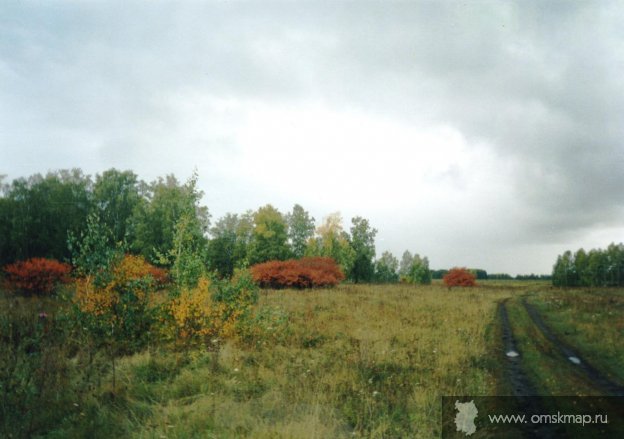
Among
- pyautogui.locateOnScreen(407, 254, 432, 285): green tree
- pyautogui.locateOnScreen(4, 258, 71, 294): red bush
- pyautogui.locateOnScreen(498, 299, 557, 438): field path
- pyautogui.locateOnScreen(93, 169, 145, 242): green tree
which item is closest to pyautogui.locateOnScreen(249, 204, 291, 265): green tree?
pyautogui.locateOnScreen(93, 169, 145, 242): green tree

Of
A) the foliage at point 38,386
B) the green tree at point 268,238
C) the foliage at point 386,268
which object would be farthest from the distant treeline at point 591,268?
the foliage at point 38,386

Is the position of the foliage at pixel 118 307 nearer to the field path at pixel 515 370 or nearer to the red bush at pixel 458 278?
the field path at pixel 515 370

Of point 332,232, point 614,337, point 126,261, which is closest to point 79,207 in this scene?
point 332,232

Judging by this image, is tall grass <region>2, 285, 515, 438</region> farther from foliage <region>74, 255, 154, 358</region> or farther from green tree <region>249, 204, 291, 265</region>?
green tree <region>249, 204, 291, 265</region>

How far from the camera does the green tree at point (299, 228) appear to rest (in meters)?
56.3

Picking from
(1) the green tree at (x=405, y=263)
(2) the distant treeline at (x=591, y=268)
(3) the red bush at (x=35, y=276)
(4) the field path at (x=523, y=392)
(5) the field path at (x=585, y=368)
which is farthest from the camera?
(1) the green tree at (x=405, y=263)

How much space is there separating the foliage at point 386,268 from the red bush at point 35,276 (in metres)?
62.3

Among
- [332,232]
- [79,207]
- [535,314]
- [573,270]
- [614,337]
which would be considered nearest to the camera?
[614,337]

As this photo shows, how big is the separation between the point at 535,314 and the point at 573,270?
98333 millimetres

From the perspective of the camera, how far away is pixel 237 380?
24.7 feet

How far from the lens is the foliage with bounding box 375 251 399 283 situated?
79500mm

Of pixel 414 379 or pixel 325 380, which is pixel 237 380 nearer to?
pixel 325 380

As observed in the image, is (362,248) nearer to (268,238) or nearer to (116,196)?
(268,238)

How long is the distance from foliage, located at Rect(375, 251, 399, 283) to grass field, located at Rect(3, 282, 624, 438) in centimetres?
6617
